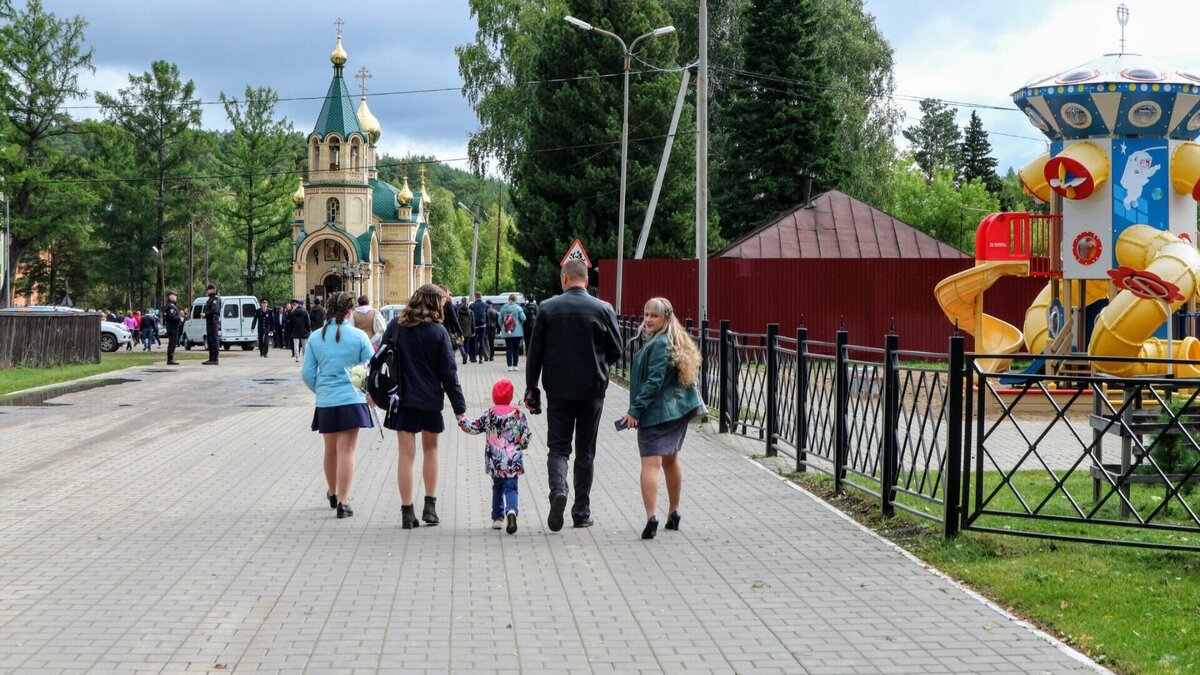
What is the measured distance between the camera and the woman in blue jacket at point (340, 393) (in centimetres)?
960

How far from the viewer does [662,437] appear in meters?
8.86

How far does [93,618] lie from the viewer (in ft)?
21.1

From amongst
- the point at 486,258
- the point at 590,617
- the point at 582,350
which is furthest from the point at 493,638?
the point at 486,258

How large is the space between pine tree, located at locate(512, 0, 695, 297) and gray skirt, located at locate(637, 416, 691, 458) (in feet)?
117

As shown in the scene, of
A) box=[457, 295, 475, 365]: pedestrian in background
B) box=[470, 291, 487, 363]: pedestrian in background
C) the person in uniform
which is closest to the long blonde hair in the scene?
box=[457, 295, 475, 365]: pedestrian in background

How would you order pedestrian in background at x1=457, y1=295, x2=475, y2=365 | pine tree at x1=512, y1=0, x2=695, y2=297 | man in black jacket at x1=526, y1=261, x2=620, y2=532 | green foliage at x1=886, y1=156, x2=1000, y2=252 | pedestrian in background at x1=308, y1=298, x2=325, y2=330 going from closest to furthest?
man in black jacket at x1=526, y1=261, x2=620, y2=532
pedestrian in background at x1=457, y1=295, x2=475, y2=365
pedestrian in background at x1=308, y1=298, x2=325, y2=330
pine tree at x1=512, y1=0, x2=695, y2=297
green foliage at x1=886, y1=156, x2=1000, y2=252

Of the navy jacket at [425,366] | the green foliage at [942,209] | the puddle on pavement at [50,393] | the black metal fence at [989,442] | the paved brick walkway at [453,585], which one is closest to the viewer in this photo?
the paved brick walkway at [453,585]

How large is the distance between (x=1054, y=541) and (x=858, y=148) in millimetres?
42390

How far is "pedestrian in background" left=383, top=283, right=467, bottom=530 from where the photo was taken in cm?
912

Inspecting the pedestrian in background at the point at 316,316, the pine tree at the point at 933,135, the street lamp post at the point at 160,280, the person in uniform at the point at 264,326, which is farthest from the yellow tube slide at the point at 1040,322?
the pine tree at the point at 933,135

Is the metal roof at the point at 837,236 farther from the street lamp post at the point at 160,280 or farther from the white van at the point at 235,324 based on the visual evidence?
the street lamp post at the point at 160,280

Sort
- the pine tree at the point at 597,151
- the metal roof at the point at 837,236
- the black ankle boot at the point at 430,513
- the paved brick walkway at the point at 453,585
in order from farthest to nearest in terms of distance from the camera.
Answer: the pine tree at the point at 597,151, the metal roof at the point at 837,236, the black ankle boot at the point at 430,513, the paved brick walkway at the point at 453,585

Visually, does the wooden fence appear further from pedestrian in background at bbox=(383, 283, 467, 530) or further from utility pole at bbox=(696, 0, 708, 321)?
pedestrian in background at bbox=(383, 283, 467, 530)

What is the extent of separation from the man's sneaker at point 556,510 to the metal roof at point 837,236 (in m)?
27.6
